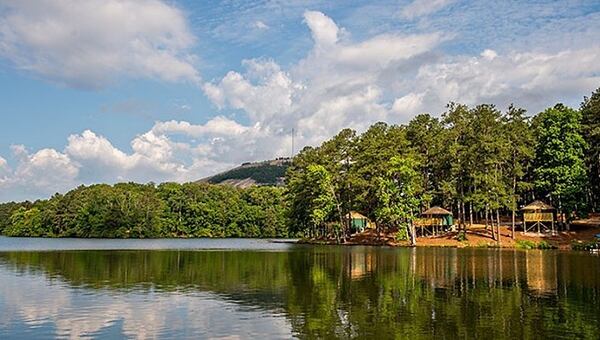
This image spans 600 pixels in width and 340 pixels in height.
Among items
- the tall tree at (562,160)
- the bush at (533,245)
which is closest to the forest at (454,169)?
the tall tree at (562,160)

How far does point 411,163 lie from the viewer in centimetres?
7775

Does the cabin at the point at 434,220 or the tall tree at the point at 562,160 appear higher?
the tall tree at the point at 562,160

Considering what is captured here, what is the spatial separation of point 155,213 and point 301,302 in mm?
136533

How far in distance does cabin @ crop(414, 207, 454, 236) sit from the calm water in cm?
4266

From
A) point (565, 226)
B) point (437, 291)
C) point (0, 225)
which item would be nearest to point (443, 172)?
point (565, 226)

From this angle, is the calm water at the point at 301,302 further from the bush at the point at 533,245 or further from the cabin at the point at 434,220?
the cabin at the point at 434,220

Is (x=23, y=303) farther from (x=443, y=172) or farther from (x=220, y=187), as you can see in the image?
(x=220, y=187)

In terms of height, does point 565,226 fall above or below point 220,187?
below

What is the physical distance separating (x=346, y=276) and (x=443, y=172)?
56.4 metres

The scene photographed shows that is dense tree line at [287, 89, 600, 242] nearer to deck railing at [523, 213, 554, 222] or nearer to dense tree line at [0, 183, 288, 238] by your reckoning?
deck railing at [523, 213, 554, 222]

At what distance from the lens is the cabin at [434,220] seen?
8459 cm

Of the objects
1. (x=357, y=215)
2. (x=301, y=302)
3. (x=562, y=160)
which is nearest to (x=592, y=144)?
(x=562, y=160)

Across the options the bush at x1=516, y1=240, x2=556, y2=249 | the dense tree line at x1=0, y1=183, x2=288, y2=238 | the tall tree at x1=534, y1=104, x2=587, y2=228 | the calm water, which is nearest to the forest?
the tall tree at x1=534, y1=104, x2=587, y2=228

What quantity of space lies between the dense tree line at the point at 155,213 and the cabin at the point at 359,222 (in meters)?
49.1
